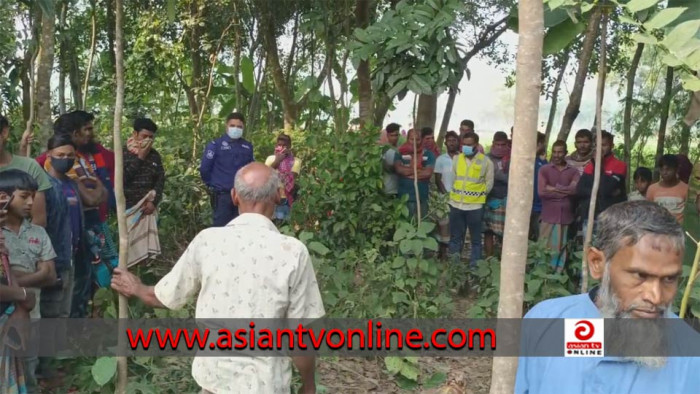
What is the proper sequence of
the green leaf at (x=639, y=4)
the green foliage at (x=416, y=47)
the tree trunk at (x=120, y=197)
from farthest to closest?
the green foliage at (x=416, y=47), the tree trunk at (x=120, y=197), the green leaf at (x=639, y=4)

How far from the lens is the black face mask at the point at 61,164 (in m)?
5.05

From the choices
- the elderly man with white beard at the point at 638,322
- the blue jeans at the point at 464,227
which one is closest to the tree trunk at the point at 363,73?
the blue jeans at the point at 464,227

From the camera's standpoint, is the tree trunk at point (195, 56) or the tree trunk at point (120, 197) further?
the tree trunk at point (195, 56)

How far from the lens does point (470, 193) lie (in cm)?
812

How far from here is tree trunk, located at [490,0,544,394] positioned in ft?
10.3

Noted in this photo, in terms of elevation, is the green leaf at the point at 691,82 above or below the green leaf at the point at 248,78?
below

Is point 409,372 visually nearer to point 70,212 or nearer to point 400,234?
point 400,234

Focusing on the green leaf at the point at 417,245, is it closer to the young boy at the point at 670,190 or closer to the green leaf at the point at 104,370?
the young boy at the point at 670,190

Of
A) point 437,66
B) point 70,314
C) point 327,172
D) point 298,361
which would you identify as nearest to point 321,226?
point 327,172

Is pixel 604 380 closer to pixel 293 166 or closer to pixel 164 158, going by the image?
pixel 293 166

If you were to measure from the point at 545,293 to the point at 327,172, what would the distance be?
2842mm

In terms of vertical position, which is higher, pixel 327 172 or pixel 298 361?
pixel 327 172

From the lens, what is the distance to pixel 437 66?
6.04 meters

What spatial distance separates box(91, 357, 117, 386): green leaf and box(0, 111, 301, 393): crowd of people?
35 centimetres
